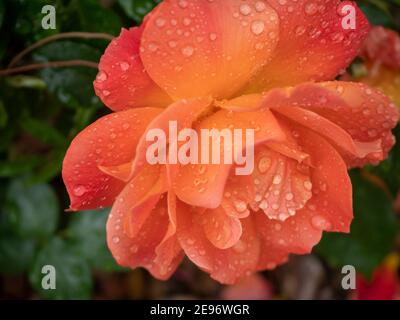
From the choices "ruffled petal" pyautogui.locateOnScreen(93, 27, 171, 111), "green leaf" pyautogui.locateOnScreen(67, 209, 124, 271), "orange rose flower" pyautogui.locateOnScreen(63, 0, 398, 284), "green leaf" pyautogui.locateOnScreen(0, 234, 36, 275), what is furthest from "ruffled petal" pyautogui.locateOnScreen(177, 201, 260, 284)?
"green leaf" pyautogui.locateOnScreen(0, 234, 36, 275)

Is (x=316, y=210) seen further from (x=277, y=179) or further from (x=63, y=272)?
(x=63, y=272)

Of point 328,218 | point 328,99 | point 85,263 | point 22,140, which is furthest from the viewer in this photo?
point 22,140

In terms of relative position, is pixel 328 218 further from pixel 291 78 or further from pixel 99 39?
pixel 99 39

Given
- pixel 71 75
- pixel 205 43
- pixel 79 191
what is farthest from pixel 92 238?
pixel 205 43

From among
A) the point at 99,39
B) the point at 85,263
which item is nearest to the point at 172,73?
the point at 99,39

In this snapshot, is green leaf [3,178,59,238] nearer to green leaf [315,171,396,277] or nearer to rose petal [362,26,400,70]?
green leaf [315,171,396,277]
